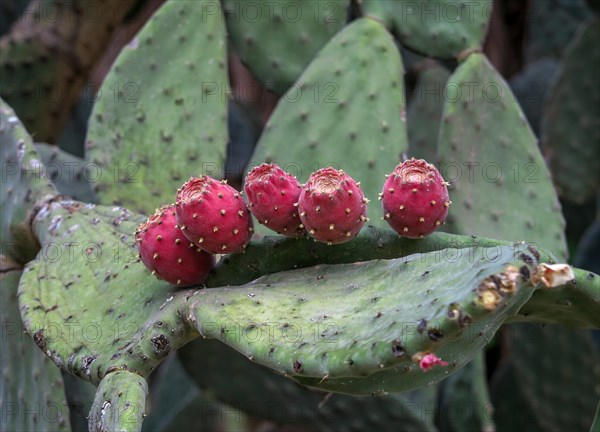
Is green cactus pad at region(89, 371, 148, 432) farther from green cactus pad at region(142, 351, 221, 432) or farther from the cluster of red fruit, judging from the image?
green cactus pad at region(142, 351, 221, 432)

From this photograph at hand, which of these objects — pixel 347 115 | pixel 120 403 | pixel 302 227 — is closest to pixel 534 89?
pixel 347 115

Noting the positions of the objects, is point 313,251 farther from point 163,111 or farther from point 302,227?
point 163,111

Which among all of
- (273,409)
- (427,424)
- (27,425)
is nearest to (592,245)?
(427,424)

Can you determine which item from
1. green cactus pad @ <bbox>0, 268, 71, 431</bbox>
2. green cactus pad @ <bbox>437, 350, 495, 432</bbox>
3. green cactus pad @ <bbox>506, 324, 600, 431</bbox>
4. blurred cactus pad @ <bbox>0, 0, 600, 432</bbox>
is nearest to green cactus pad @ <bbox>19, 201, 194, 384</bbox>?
blurred cactus pad @ <bbox>0, 0, 600, 432</bbox>

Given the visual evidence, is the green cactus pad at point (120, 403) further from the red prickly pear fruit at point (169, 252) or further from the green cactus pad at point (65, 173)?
the green cactus pad at point (65, 173)

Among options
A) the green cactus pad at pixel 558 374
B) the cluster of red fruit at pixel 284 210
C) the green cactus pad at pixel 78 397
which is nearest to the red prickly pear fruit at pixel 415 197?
the cluster of red fruit at pixel 284 210
